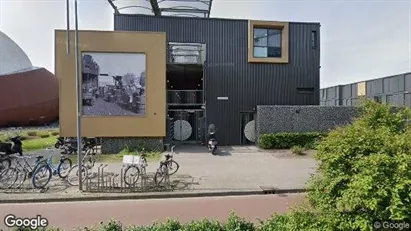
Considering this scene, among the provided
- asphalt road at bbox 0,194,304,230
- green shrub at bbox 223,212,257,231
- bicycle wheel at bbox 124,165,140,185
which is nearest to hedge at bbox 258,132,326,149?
asphalt road at bbox 0,194,304,230

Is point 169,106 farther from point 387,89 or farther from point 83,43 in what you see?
point 387,89

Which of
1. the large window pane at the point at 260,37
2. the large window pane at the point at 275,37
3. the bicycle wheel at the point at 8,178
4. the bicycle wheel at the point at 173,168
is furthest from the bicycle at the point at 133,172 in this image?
the large window pane at the point at 275,37

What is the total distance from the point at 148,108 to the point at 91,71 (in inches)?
147

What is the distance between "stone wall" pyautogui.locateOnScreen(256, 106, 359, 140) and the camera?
18141 millimetres

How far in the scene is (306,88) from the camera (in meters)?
21.1

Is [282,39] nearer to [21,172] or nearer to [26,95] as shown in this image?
[21,172]

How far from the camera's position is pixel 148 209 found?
708 centimetres

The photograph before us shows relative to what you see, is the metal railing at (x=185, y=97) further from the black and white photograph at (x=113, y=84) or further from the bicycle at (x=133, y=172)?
the bicycle at (x=133, y=172)

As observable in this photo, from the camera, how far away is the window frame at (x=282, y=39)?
19.9 metres

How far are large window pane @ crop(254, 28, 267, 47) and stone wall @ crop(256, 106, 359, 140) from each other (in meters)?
5.16

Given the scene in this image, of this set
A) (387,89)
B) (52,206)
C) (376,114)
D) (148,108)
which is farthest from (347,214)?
(387,89)

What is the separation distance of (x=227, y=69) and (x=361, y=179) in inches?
659

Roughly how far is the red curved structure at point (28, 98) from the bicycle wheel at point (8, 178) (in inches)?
1100

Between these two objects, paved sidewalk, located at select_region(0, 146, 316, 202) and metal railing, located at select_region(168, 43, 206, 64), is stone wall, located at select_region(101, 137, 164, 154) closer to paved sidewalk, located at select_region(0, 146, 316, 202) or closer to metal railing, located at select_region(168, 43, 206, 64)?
paved sidewalk, located at select_region(0, 146, 316, 202)
